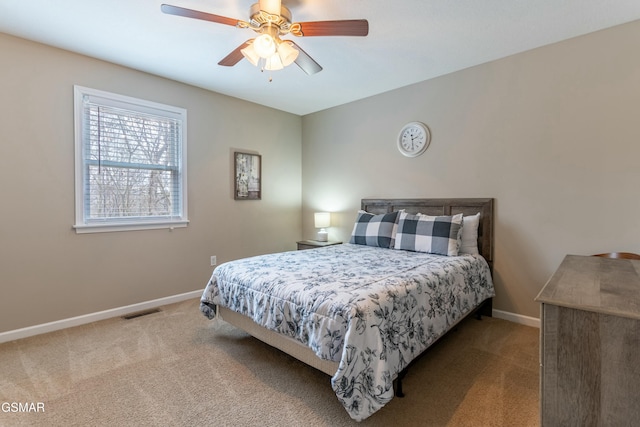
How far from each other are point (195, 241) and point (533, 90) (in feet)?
12.6

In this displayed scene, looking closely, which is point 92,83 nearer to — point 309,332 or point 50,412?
point 50,412

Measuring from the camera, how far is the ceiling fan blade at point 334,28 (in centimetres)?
181

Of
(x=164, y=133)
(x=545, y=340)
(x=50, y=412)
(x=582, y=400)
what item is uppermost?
(x=164, y=133)

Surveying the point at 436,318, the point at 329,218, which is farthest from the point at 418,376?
the point at 329,218

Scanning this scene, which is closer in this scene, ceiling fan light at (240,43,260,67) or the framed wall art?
ceiling fan light at (240,43,260,67)

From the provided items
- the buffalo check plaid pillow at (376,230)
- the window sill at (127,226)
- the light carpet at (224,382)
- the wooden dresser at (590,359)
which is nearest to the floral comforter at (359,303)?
the light carpet at (224,382)

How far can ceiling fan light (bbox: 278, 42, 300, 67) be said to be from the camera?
78.7 inches

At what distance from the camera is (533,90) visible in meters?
2.78

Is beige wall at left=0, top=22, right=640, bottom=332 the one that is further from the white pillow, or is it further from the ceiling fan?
the ceiling fan

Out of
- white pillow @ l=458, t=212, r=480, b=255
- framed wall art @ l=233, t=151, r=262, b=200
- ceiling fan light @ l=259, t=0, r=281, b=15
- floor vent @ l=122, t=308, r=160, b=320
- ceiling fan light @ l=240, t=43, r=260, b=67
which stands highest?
ceiling fan light @ l=259, t=0, r=281, b=15

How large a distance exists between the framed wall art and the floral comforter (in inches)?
63.3

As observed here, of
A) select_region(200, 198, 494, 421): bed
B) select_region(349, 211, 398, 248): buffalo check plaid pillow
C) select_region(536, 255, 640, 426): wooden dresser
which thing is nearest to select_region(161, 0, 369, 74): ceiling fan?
select_region(200, 198, 494, 421): bed

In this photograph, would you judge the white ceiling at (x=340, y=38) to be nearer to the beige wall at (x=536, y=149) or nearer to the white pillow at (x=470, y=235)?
the beige wall at (x=536, y=149)

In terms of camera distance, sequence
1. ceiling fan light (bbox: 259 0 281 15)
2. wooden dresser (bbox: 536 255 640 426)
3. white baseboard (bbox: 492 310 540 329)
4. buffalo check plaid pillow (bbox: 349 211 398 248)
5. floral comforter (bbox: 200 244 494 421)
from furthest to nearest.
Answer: buffalo check plaid pillow (bbox: 349 211 398 248), white baseboard (bbox: 492 310 540 329), ceiling fan light (bbox: 259 0 281 15), floral comforter (bbox: 200 244 494 421), wooden dresser (bbox: 536 255 640 426)
